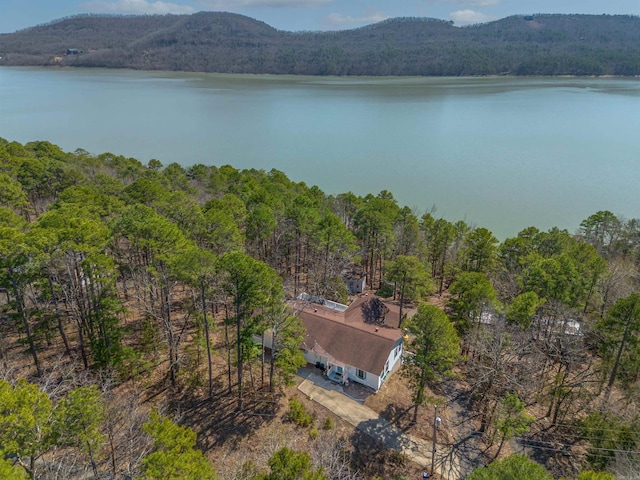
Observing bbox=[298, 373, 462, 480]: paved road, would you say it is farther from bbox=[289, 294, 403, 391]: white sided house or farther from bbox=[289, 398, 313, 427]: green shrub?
bbox=[289, 398, 313, 427]: green shrub

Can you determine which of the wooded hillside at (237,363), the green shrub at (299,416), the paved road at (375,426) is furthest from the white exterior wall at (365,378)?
the green shrub at (299,416)

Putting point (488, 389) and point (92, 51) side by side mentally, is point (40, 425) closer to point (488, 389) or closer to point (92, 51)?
point (488, 389)

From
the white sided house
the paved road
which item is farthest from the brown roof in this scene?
the paved road

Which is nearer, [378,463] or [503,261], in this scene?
[378,463]

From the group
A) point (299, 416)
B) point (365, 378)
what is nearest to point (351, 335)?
point (365, 378)

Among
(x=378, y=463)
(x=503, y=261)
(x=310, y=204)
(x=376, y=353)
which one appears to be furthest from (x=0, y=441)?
(x=503, y=261)
